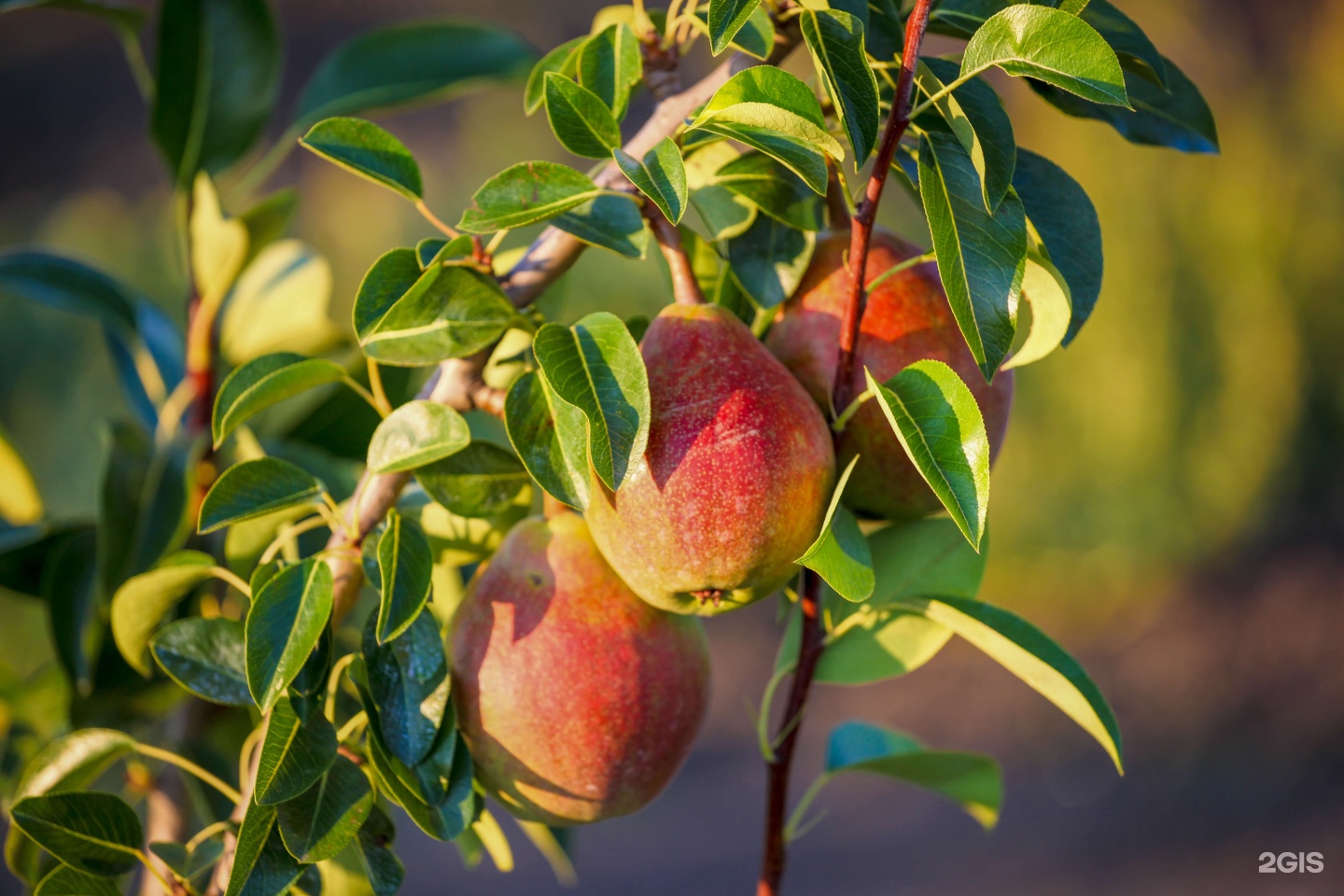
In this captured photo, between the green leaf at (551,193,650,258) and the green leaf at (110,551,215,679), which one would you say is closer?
the green leaf at (551,193,650,258)

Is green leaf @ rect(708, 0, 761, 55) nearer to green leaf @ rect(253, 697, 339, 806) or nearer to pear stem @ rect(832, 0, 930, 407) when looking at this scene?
pear stem @ rect(832, 0, 930, 407)

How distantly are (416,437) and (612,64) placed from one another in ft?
0.55

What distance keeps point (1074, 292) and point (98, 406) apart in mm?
3019

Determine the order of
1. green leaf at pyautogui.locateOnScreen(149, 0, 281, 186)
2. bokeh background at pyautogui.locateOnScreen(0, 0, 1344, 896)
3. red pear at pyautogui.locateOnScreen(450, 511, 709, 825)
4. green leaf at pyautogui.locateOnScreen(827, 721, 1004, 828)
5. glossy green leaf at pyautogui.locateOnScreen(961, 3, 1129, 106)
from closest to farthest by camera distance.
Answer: glossy green leaf at pyautogui.locateOnScreen(961, 3, 1129, 106)
red pear at pyautogui.locateOnScreen(450, 511, 709, 825)
green leaf at pyautogui.locateOnScreen(827, 721, 1004, 828)
green leaf at pyautogui.locateOnScreen(149, 0, 281, 186)
bokeh background at pyautogui.locateOnScreen(0, 0, 1344, 896)

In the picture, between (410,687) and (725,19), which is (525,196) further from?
(410,687)

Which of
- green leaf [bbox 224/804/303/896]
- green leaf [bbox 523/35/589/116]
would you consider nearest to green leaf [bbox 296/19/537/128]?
green leaf [bbox 523/35/589/116]

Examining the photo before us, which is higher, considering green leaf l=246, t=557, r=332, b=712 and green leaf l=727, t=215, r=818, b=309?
green leaf l=727, t=215, r=818, b=309

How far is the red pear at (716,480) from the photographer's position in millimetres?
367

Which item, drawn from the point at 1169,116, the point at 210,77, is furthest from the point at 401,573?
the point at 210,77

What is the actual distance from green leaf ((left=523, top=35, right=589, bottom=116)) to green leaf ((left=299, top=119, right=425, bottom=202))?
2.1 inches

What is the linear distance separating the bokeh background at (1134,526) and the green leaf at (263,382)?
8.11ft

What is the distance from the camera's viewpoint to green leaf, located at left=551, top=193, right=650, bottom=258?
0.38m

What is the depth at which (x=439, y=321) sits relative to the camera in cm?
39

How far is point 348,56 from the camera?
72 centimetres
